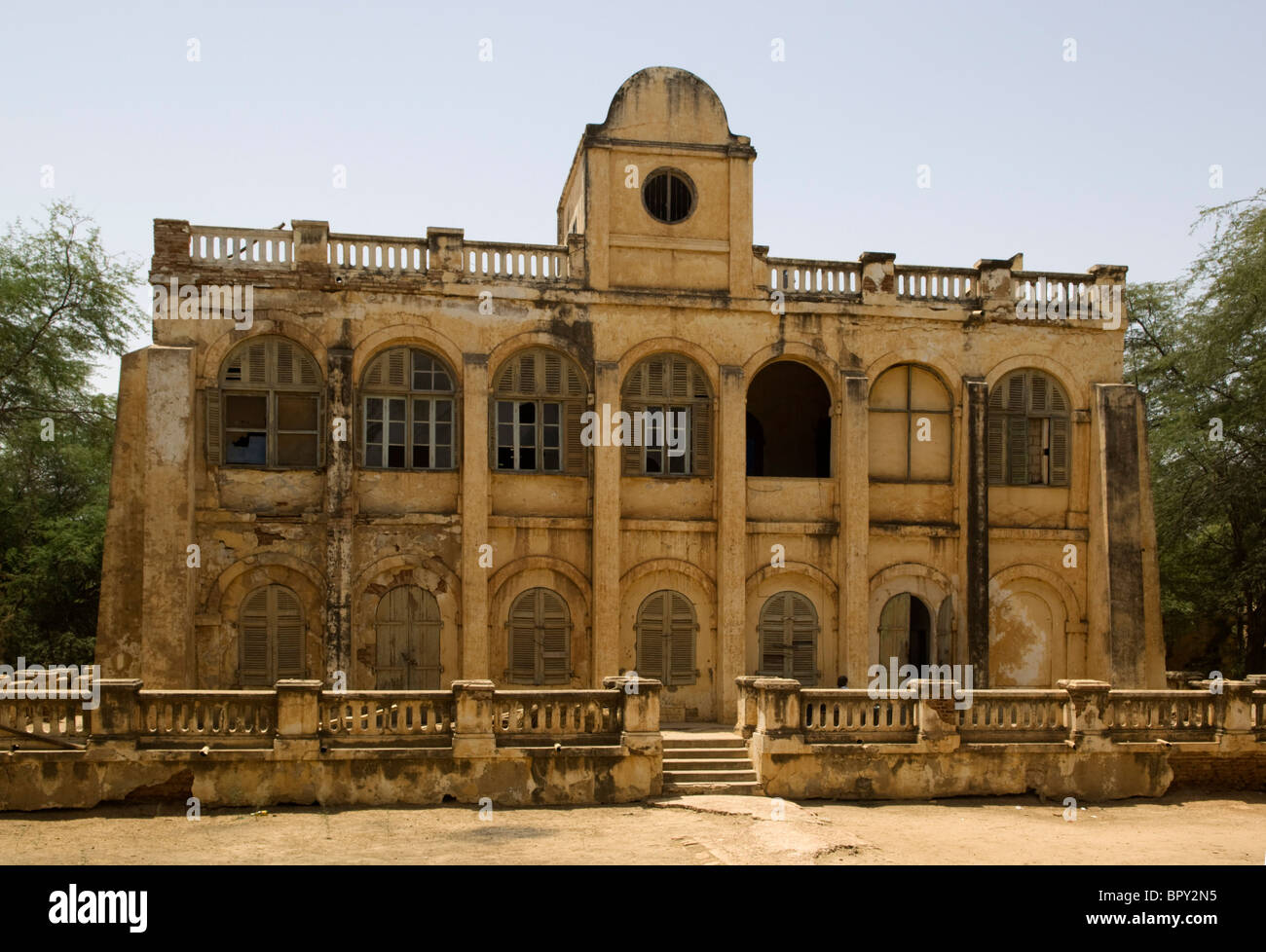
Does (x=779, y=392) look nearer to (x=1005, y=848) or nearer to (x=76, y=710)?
(x=1005, y=848)

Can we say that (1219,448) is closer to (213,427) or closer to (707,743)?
(707,743)

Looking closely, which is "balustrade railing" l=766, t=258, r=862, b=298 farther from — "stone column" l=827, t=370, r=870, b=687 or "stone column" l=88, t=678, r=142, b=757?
"stone column" l=88, t=678, r=142, b=757

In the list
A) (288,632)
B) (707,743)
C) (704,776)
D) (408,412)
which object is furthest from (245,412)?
(704,776)

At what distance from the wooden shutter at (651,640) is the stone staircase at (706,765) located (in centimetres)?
250

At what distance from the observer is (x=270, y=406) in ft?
64.0

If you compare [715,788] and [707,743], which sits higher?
[707,743]

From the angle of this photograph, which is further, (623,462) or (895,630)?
(895,630)

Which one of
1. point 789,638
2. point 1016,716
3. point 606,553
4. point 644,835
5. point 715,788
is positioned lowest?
point 644,835

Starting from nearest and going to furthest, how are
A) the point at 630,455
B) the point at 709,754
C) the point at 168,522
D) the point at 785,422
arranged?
the point at 709,754 < the point at 168,522 < the point at 630,455 < the point at 785,422

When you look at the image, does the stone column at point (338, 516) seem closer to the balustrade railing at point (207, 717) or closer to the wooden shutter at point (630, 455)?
the balustrade railing at point (207, 717)

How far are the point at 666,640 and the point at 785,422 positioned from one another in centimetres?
547

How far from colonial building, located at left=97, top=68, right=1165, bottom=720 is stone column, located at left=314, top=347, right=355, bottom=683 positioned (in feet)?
0.15

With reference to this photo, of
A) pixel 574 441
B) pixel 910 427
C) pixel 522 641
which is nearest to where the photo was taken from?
pixel 522 641

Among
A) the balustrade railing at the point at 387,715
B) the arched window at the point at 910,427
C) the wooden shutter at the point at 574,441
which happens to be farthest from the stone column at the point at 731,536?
the balustrade railing at the point at 387,715
